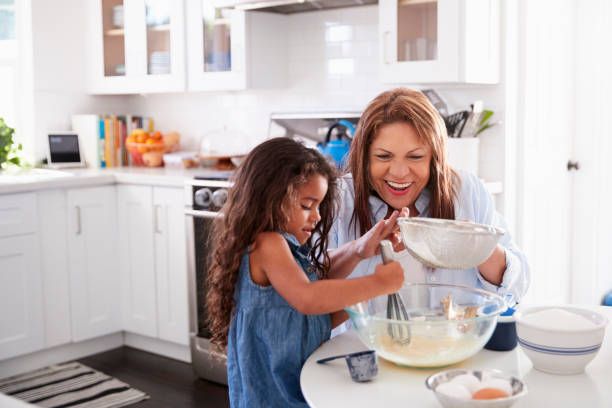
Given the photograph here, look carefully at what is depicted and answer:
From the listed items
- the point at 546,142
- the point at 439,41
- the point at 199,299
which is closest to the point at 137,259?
the point at 199,299

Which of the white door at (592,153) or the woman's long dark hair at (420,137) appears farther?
the white door at (592,153)

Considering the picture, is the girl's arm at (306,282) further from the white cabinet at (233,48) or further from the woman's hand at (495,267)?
the white cabinet at (233,48)

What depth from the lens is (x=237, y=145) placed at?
398cm

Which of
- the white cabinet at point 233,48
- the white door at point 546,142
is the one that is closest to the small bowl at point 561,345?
the white door at point 546,142

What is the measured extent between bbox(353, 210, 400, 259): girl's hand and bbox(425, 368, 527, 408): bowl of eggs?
53 centimetres

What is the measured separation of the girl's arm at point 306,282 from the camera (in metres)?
1.38

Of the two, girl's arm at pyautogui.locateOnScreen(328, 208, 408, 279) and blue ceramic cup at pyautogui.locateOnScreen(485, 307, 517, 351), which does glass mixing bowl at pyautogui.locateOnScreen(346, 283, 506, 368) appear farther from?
girl's arm at pyautogui.locateOnScreen(328, 208, 408, 279)

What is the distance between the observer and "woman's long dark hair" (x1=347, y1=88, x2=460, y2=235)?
1809 millimetres

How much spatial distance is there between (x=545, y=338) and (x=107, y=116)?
11.9 feet

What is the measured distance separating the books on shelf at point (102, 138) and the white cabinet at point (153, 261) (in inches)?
24.2

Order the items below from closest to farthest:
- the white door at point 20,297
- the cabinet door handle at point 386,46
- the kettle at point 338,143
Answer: the cabinet door handle at point 386,46 → the kettle at point 338,143 → the white door at point 20,297

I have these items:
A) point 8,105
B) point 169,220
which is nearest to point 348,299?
point 169,220

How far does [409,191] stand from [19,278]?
7.76ft

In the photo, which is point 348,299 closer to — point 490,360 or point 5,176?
point 490,360
